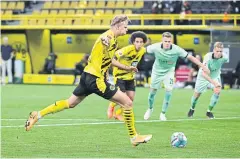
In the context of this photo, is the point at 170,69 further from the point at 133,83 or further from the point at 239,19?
the point at 239,19

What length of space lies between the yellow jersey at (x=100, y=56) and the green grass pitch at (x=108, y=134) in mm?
1287

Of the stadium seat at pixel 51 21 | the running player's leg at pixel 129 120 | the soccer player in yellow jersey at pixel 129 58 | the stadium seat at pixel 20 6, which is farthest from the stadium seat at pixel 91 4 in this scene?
the running player's leg at pixel 129 120

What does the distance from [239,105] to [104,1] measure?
19.7 m

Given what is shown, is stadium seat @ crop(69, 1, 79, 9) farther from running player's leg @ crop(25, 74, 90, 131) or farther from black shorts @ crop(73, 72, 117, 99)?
black shorts @ crop(73, 72, 117, 99)

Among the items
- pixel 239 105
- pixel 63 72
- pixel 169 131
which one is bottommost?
pixel 63 72

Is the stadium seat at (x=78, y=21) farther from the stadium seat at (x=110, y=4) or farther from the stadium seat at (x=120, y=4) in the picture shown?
the stadium seat at (x=120, y=4)

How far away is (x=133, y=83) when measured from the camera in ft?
58.1

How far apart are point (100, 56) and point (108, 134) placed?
98.9 inches

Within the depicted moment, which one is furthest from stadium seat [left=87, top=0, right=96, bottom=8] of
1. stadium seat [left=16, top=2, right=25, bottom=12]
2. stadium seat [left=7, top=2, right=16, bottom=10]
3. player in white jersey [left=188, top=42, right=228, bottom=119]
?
player in white jersey [left=188, top=42, right=228, bottom=119]

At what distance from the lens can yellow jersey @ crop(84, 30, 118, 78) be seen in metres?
12.6

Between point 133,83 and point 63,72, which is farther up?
point 133,83

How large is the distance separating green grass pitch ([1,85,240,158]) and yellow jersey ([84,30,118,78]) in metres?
1.29

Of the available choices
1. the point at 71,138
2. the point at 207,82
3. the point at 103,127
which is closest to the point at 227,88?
the point at 207,82

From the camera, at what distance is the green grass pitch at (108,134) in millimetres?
11984
